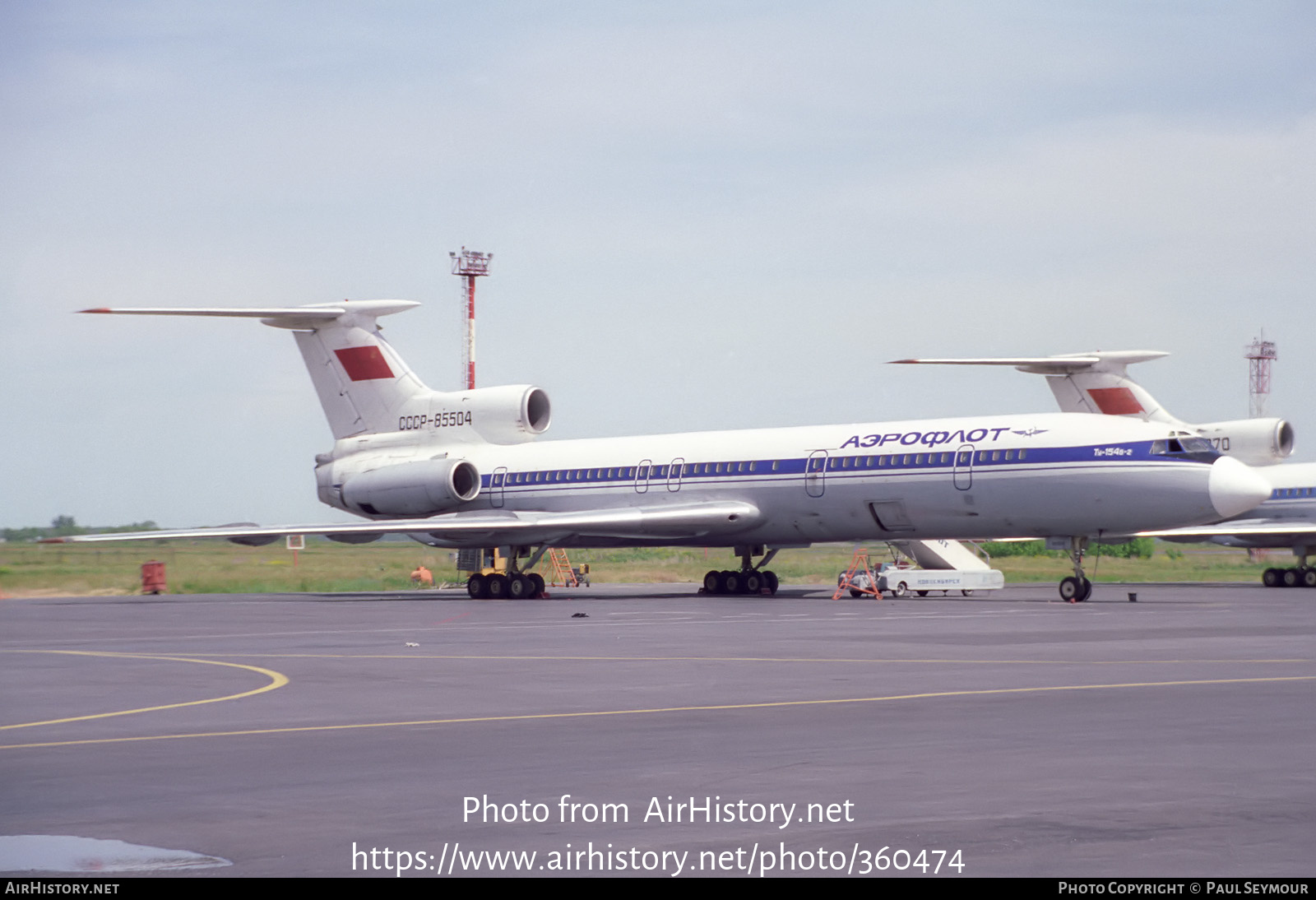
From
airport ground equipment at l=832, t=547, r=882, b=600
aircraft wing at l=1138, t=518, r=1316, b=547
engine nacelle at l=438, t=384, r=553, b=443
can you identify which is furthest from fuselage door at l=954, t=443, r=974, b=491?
engine nacelle at l=438, t=384, r=553, b=443

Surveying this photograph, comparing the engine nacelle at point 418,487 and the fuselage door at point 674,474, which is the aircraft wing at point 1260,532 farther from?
→ the engine nacelle at point 418,487

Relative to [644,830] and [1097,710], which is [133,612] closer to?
[1097,710]

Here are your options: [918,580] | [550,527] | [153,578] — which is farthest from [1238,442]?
[153,578]

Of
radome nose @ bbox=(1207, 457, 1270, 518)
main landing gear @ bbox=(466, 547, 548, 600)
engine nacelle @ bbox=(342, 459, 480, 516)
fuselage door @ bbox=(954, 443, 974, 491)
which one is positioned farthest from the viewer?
engine nacelle @ bbox=(342, 459, 480, 516)

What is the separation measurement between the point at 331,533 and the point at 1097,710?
31.1 metres

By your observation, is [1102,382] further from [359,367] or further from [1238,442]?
[359,367]

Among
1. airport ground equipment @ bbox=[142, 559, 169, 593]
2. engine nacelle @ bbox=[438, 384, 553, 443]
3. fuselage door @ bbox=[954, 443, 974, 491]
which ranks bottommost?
airport ground equipment @ bbox=[142, 559, 169, 593]

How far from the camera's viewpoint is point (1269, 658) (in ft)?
59.9

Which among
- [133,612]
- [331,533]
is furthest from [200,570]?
[133,612]

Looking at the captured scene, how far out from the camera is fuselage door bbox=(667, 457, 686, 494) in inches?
1668

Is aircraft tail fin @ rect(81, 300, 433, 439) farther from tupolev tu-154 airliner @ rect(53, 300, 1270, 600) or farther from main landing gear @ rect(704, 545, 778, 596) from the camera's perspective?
main landing gear @ rect(704, 545, 778, 596)

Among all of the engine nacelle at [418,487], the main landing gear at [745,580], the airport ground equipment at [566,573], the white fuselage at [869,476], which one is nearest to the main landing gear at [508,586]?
the white fuselage at [869,476]

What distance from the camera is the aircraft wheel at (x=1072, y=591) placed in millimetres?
34438

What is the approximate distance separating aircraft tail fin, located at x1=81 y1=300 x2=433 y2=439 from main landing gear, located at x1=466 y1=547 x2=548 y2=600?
6580 mm
